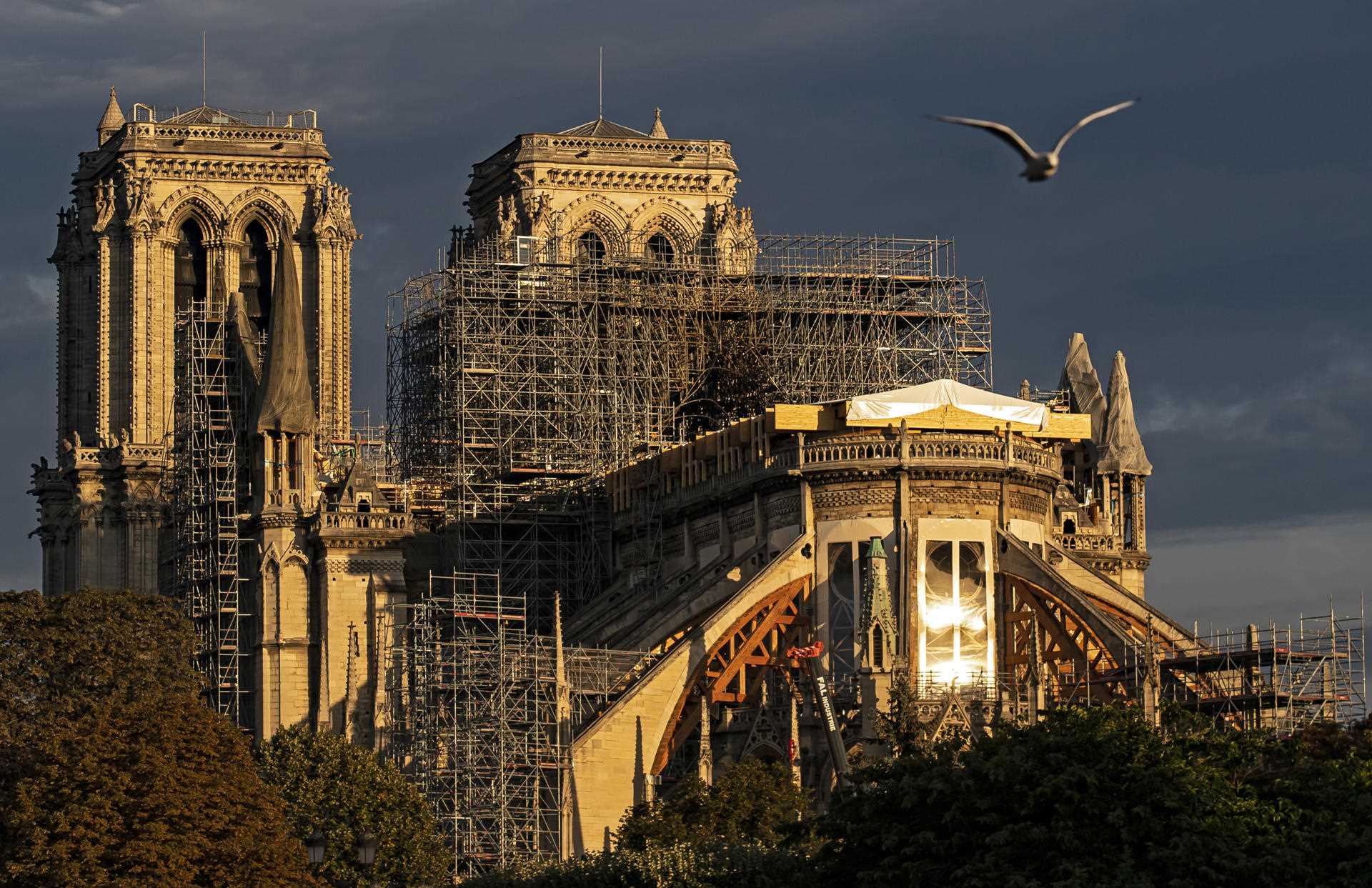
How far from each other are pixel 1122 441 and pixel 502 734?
112ft

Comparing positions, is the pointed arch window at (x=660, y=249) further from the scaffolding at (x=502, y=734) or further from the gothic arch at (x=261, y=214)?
the scaffolding at (x=502, y=734)

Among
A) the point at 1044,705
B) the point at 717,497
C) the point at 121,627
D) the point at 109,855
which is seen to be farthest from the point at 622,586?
the point at 109,855

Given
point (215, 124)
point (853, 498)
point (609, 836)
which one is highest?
point (215, 124)

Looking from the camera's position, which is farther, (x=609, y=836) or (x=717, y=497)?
(x=717, y=497)

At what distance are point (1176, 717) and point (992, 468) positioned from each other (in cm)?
1942

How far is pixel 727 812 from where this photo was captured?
105750 millimetres

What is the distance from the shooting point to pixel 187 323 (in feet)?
480

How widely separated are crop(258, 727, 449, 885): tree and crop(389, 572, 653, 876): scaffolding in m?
1.95

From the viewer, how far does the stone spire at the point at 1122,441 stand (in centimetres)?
14050

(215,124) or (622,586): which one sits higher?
(215,124)

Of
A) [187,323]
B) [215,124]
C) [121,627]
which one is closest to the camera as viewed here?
[121,627]

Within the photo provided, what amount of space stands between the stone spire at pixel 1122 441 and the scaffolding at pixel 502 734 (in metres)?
28.0

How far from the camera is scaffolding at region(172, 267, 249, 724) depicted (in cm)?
13625

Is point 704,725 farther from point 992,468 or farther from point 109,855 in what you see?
point 109,855
